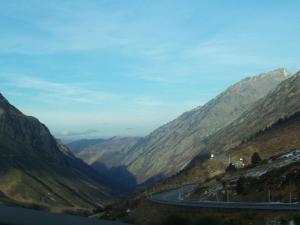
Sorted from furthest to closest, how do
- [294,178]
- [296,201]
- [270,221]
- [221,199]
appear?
[221,199], [294,178], [296,201], [270,221]

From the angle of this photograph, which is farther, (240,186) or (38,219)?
(240,186)

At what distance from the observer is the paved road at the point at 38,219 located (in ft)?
51.0

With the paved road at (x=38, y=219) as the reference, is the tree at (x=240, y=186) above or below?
above

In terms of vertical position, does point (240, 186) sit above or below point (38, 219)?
above

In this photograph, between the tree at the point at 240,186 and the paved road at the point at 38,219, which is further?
the tree at the point at 240,186

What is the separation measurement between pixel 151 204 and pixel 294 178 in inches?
1117

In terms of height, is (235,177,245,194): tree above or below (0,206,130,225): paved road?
above

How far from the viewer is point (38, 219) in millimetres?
16609

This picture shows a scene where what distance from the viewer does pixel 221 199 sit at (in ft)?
371

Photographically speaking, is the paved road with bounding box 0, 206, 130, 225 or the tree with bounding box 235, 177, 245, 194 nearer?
the paved road with bounding box 0, 206, 130, 225

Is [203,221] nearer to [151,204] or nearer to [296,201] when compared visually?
[296,201]

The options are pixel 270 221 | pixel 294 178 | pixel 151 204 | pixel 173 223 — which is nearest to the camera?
pixel 173 223

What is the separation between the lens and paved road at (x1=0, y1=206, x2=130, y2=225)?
15556mm


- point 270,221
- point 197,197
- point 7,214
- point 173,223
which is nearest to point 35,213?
point 7,214
